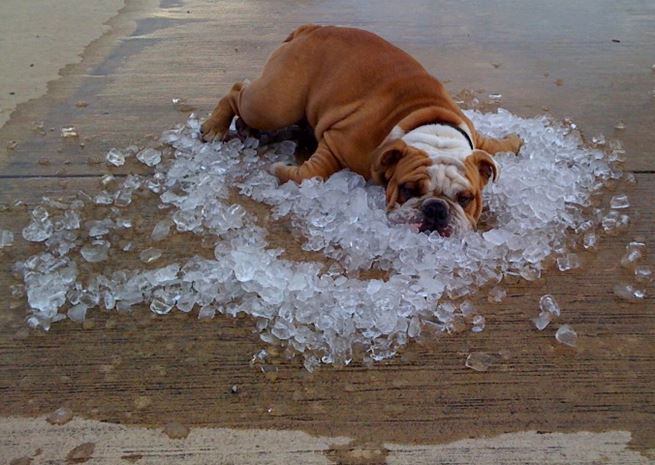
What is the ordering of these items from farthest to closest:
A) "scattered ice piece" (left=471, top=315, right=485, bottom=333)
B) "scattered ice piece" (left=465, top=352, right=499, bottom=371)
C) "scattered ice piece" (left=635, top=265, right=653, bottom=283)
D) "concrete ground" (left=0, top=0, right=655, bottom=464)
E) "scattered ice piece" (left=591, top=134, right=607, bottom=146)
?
"scattered ice piece" (left=591, top=134, right=607, bottom=146) < "scattered ice piece" (left=635, top=265, right=653, bottom=283) < "scattered ice piece" (left=471, top=315, right=485, bottom=333) < "scattered ice piece" (left=465, top=352, right=499, bottom=371) < "concrete ground" (left=0, top=0, right=655, bottom=464)

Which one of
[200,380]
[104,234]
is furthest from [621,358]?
[104,234]

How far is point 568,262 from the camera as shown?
2.61 meters

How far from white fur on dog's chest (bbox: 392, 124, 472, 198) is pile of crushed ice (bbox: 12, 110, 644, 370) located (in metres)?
0.22

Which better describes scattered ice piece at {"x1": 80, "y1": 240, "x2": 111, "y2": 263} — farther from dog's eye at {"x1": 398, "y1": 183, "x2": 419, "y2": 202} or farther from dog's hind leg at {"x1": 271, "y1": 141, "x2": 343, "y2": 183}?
dog's eye at {"x1": 398, "y1": 183, "x2": 419, "y2": 202}

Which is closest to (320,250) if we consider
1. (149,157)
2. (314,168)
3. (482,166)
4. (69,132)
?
(314,168)

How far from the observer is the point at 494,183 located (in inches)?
119

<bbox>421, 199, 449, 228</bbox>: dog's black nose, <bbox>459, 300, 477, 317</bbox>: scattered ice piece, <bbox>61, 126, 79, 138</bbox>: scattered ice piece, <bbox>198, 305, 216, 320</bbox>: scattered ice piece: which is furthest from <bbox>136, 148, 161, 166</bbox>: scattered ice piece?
<bbox>459, 300, 477, 317</bbox>: scattered ice piece

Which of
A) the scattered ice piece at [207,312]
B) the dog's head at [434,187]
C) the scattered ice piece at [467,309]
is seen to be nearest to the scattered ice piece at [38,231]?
the scattered ice piece at [207,312]

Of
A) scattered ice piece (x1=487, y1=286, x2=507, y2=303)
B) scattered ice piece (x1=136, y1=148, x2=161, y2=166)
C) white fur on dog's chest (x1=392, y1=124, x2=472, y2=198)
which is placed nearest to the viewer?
scattered ice piece (x1=487, y1=286, x2=507, y2=303)

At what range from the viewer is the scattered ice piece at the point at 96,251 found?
2.63 metres

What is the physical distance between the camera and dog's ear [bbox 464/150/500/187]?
2.75m

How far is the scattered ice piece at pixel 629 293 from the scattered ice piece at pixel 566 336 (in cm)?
32

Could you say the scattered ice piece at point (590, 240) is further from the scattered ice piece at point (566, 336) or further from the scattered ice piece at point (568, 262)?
the scattered ice piece at point (566, 336)

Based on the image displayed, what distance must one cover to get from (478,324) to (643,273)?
777 millimetres
